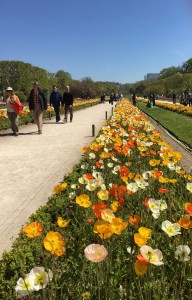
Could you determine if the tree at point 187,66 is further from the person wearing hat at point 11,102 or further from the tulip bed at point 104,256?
the tulip bed at point 104,256

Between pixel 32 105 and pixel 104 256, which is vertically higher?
pixel 32 105

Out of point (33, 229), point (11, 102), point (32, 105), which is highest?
point (11, 102)

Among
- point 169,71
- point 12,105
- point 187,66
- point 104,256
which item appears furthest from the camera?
point 169,71

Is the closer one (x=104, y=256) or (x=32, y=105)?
(x=104, y=256)

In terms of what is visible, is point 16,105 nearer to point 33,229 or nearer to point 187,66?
point 33,229

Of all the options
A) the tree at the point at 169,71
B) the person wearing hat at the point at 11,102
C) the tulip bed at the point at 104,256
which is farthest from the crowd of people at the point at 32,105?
the tree at the point at 169,71

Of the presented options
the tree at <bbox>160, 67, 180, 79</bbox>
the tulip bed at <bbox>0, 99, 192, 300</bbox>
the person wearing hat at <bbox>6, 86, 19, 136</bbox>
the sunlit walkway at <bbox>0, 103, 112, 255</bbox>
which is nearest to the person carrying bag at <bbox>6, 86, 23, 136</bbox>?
the person wearing hat at <bbox>6, 86, 19, 136</bbox>

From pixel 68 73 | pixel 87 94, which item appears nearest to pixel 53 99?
pixel 87 94

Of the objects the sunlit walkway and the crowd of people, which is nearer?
the sunlit walkway

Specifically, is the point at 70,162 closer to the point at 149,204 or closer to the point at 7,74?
the point at 149,204

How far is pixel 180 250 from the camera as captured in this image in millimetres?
2180

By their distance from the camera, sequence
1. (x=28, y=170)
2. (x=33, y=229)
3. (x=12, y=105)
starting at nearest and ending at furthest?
(x=33, y=229) < (x=28, y=170) < (x=12, y=105)

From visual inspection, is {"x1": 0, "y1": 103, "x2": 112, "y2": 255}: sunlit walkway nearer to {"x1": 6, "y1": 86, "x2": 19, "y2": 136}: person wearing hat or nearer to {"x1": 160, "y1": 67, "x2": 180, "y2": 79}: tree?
{"x1": 6, "y1": 86, "x2": 19, "y2": 136}: person wearing hat

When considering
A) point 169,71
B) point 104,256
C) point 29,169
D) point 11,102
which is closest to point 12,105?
point 11,102
